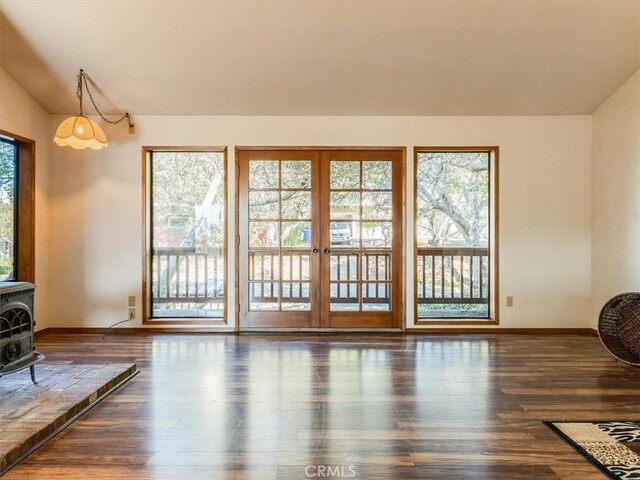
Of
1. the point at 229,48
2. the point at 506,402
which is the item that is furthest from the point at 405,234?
the point at 229,48

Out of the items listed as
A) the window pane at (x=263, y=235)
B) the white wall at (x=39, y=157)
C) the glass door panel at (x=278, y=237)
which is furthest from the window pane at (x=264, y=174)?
the white wall at (x=39, y=157)

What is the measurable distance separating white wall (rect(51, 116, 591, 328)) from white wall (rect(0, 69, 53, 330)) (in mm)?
86

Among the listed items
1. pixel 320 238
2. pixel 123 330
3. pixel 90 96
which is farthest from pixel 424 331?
pixel 90 96

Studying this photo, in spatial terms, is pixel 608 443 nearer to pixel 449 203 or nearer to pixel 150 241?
pixel 449 203

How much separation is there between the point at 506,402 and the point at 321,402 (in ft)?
3.85

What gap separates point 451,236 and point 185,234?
3481 millimetres

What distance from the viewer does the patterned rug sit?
1.77 m

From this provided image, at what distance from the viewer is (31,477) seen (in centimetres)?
171

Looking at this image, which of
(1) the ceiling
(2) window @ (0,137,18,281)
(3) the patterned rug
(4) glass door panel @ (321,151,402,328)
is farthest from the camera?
(4) glass door panel @ (321,151,402,328)

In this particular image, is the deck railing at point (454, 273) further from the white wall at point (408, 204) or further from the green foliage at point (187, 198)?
the green foliage at point (187, 198)

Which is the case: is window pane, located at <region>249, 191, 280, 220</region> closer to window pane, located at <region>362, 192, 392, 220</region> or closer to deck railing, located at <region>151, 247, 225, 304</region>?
deck railing, located at <region>151, 247, 225, 304</region>

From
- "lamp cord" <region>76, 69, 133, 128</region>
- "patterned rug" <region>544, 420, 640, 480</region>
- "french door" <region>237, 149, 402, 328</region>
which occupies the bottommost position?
"patterned rug" <region>544, 420, 640, 480</region>

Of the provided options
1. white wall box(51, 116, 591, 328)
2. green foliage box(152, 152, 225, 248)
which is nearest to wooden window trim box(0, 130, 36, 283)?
white wall box(51, 116, 591, 328)

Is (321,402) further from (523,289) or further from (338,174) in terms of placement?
(523,289)
